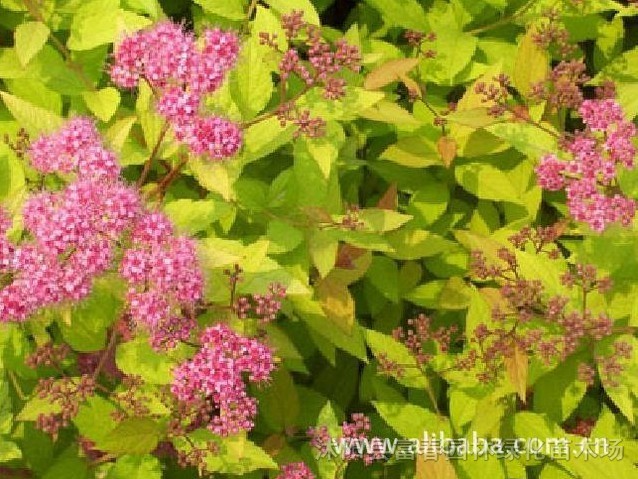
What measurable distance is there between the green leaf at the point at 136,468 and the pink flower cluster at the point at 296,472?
0.40 m

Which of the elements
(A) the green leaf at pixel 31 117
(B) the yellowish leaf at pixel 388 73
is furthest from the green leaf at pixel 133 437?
(B) the yellowish leaf at pixel 388 73

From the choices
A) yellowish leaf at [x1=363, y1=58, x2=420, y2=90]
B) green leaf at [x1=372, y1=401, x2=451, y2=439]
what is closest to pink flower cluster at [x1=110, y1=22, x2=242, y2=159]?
yellowish leaf at [x1=363, y1=58, x2=420, y2=90]

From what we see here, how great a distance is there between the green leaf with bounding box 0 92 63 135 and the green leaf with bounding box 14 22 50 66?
12cm

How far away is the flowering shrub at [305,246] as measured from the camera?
2.14m

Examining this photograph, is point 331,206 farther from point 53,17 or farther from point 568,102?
point 53,17

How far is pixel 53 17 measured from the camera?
269 cm

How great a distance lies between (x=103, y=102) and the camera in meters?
2.50

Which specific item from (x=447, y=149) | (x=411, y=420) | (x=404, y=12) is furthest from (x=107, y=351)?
(x=404, y=12)

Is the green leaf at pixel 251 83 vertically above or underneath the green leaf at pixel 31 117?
above

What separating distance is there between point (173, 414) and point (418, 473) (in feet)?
2.62

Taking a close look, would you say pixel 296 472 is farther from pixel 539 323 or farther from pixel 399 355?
pixel 539 323

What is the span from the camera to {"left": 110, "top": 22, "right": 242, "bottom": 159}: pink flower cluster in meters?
2.12

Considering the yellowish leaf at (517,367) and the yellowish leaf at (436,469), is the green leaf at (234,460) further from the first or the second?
the yellowish leaf at (517,367)

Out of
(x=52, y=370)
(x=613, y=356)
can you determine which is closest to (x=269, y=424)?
(x=52, y=370)
